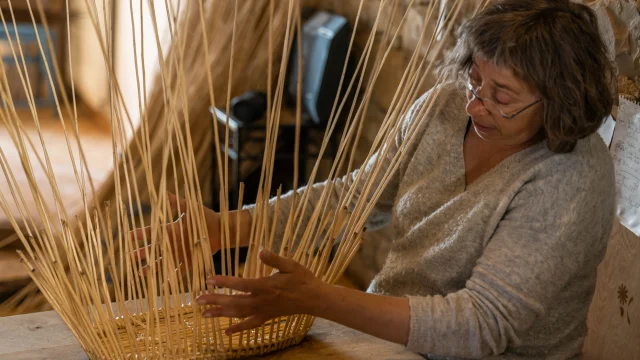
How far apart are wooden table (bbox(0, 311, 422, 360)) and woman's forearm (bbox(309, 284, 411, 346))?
0.10 meters

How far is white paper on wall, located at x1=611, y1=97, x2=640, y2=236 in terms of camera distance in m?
1.44

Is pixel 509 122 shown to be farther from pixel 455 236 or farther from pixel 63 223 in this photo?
pixel 63 223

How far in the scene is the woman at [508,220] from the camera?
102 cm

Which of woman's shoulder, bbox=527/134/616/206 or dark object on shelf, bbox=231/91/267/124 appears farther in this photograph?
dark object on shelf, bbox=231/91/267/124

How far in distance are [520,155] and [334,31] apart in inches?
64.4

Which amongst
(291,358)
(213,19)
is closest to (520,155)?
(291,358)

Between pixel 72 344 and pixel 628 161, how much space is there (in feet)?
3.52

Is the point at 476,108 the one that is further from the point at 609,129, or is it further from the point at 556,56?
the point at 609,129

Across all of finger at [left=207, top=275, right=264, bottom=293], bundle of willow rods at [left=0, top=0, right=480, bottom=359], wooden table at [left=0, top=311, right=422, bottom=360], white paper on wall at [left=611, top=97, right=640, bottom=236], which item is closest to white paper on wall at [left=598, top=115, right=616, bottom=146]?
white paper on wall at [left=611, top=97, right=640, bottom=236]

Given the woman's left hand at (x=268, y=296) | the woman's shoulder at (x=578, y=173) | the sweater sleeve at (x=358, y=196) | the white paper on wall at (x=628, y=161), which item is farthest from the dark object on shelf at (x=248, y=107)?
the woman's left hand at (x=268, y=296)

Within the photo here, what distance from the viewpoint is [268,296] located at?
93 cm

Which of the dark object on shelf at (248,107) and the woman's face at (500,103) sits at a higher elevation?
the woman's face at (500,103)

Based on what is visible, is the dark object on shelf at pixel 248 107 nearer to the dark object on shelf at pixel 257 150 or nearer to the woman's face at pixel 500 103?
the dark object on shelf at pixel 257 150

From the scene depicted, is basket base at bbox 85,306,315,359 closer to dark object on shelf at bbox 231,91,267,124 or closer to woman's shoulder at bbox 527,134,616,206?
woman's shoulder at bbox 527,134,616,206
